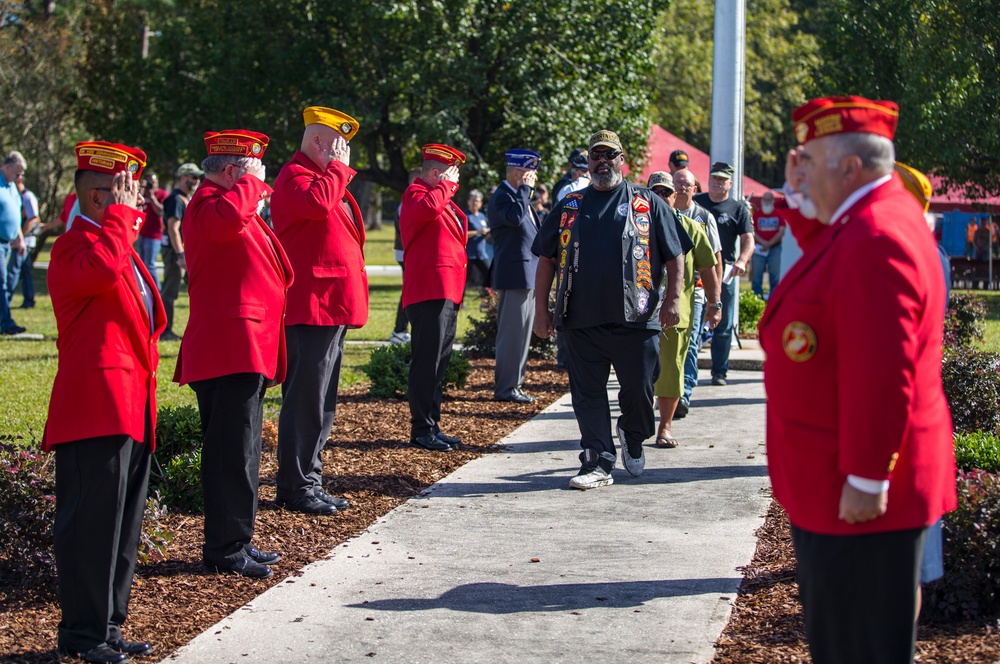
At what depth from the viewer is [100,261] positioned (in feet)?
13.5

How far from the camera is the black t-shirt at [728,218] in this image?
34.1 ft

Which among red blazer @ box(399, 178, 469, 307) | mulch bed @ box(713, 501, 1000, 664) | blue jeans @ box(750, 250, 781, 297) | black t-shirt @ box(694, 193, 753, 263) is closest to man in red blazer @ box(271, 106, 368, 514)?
red blazer @ box(399, 178, 469, 307)

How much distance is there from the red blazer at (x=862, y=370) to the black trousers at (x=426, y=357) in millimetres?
4903

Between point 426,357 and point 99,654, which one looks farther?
point 426,357

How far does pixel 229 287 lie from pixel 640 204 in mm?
2748

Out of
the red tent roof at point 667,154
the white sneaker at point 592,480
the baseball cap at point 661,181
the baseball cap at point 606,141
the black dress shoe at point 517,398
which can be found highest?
the red tent roof at point 667,154

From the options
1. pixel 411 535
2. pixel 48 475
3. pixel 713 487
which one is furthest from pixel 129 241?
pixel 713 487

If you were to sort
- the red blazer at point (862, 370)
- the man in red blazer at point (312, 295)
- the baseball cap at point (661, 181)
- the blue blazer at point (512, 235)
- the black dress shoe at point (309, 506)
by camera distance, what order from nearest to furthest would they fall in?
the red blazer at point (862, 370), the man in red blazer at point (312, 295), the black dress shoe at point (309, 506), the baseball cap at point (661, 181), the blue blazer at point (512, 235)

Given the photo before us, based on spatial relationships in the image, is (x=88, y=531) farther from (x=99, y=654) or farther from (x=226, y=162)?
(x=226, y=162)

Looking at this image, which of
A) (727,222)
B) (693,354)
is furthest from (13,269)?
(693,354)

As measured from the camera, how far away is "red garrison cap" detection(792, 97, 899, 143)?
3023 mm

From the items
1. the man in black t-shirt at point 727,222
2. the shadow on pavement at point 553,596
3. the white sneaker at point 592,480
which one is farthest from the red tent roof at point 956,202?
the shadow on pavement at point 553,596

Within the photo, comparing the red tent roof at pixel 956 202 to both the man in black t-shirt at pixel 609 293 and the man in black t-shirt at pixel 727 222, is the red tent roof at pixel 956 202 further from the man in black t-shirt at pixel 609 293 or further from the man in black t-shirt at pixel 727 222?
the man in black t-shirt at pixel 609 293

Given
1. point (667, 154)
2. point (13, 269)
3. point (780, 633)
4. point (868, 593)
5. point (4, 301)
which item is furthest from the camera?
point (667, 154)
